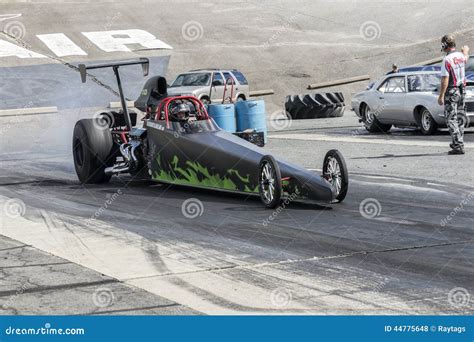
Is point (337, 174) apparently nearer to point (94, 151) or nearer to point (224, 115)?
point (94, 151)

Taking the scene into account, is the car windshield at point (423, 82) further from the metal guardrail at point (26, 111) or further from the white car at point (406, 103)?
the metal guardrail at point (26, 111)

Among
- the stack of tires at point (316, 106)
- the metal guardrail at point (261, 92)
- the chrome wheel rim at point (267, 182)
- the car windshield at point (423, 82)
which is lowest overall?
the metal guardrail at point (261, 92)

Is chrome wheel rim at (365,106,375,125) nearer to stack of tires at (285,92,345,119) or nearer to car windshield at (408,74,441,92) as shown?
car windshield at (408,74,441,92)

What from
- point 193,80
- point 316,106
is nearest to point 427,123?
point 316,106

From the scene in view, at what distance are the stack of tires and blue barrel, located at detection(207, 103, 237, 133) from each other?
8.52 metres

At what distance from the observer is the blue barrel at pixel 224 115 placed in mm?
22562

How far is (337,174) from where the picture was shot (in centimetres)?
1246

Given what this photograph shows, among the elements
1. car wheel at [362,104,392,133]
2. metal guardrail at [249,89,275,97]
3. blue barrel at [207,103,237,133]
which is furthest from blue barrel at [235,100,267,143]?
metal guardrail at [249,89,275,97]

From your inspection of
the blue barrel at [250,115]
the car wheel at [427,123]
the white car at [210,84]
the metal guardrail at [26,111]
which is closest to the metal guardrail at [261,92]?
the white car at [210,84]

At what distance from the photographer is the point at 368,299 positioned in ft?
24.7

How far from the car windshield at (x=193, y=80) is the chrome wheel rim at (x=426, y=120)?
11.4 meters

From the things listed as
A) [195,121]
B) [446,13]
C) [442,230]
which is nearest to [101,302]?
[442,230]

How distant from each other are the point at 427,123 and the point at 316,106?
906 centimetres
